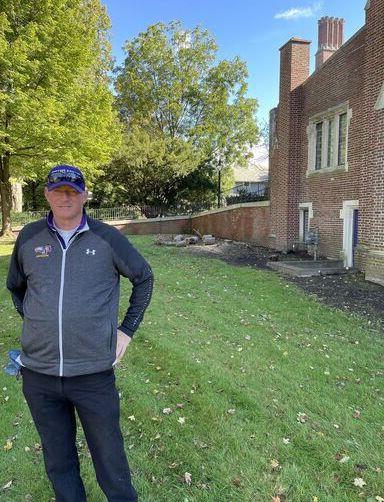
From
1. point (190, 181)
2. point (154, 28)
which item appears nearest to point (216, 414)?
point (190, 181)

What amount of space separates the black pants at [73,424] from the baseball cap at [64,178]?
101cm

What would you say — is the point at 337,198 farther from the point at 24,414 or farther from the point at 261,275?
the point at 24,414

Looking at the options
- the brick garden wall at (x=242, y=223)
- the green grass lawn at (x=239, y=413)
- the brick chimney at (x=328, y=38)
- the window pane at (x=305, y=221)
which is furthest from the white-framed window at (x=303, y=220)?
the green grass lawn at (x=239, y=413)

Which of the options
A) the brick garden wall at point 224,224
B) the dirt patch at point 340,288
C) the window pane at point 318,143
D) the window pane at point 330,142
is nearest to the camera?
the dirt patch at point 340,288

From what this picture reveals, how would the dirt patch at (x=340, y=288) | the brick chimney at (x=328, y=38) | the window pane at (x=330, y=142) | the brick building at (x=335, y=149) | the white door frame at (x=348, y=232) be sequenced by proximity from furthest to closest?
the brick chimney at (x=328, y=38)
the window pane at (x=330, y=142)
the white door frame at (x=348, y=232)
the brick building at (x=335, y=149)
the dirt patch at (x=340, y=288)

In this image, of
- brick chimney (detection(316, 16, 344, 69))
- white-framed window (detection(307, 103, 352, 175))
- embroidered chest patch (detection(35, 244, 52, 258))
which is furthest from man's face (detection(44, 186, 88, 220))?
brick chimney (detection(316, 16, 344, 69))

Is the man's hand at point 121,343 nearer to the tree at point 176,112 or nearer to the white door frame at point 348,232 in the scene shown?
the white door frame at point 348,232

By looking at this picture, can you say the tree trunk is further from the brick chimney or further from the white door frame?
the brick chimney

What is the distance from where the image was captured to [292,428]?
368 cm

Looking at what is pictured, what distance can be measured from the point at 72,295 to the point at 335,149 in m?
13.7

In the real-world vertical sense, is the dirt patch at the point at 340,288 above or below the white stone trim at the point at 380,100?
below

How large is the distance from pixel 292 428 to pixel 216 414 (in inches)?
26.3

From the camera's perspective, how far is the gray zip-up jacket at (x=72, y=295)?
2225 millimetres

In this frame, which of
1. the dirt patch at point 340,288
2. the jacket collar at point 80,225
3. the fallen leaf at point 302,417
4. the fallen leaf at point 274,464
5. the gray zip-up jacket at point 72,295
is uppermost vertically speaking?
the jacket collar at point 80,225
